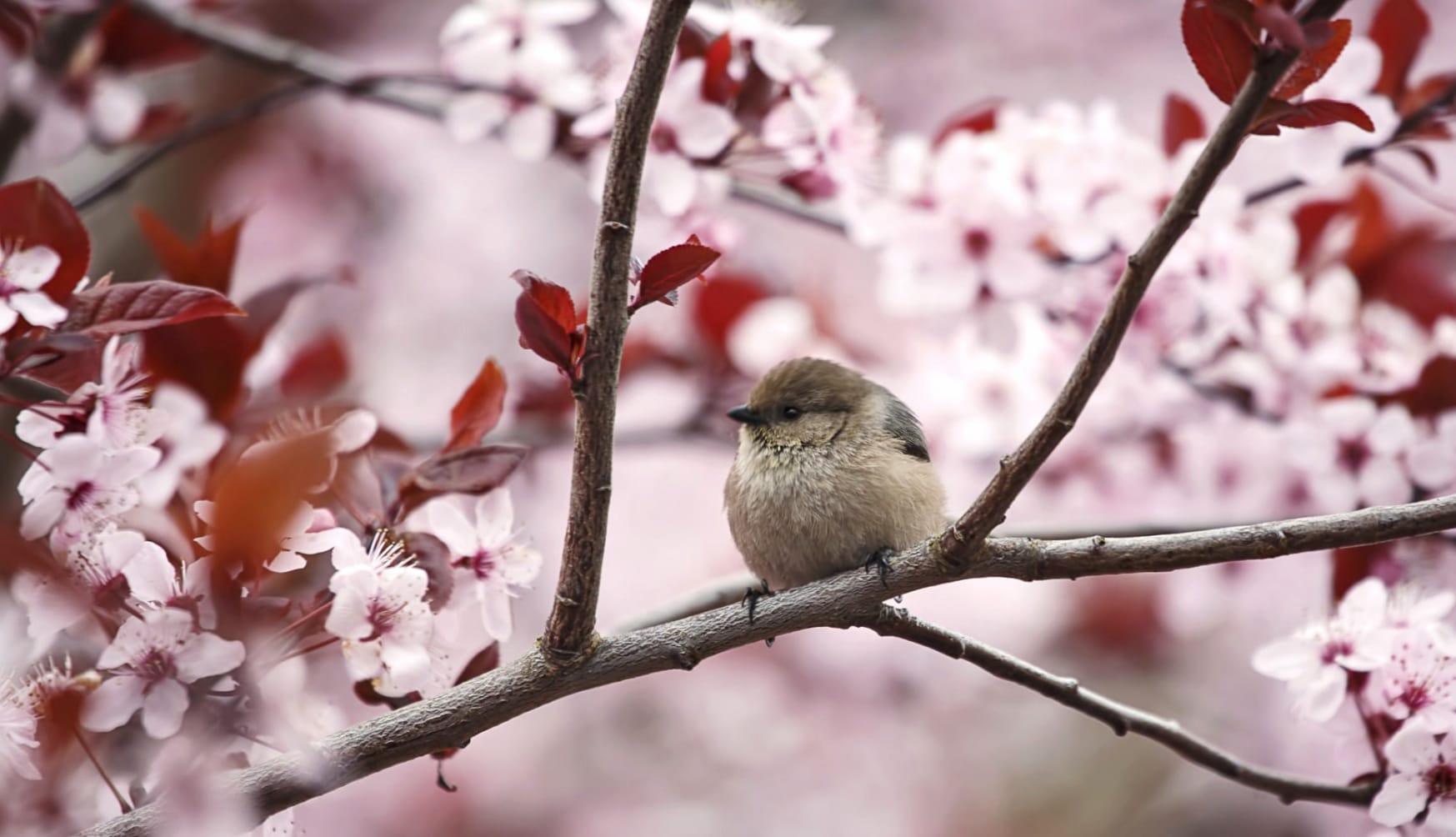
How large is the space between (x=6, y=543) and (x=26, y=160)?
5.04ft

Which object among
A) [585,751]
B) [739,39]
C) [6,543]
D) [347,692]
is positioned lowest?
[585,751]

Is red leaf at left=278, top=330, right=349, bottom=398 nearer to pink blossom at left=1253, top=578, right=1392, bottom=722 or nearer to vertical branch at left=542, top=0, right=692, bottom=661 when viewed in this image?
vertical branch at left=542, top=0, right=692, bottom=661

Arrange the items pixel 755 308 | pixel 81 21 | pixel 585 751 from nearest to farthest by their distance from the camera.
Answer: pixel 81 21 < pixel 755 308 < pixel 585 751

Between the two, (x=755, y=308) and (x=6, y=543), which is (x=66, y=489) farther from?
(x=755, y=308)

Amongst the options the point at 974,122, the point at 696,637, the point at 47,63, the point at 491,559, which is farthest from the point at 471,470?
the point at 974,122

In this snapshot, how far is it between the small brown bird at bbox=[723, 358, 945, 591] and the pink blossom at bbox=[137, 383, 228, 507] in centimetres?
106

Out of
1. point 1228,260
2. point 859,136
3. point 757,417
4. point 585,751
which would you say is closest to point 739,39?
point 859,136

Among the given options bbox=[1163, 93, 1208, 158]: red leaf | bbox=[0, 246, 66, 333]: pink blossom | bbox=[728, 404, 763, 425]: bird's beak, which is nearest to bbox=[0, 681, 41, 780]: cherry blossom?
bbox=[0, 246, 66, 333]: pink blossom

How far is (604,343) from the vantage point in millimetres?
1503

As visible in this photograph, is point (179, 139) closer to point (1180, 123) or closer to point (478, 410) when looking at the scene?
point (478, 410)

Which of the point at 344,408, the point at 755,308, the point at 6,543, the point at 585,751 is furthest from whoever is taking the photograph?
the point at 585,751

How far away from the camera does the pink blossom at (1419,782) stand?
183 cm

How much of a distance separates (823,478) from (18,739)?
1.52m

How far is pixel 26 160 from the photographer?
273 centimetres
